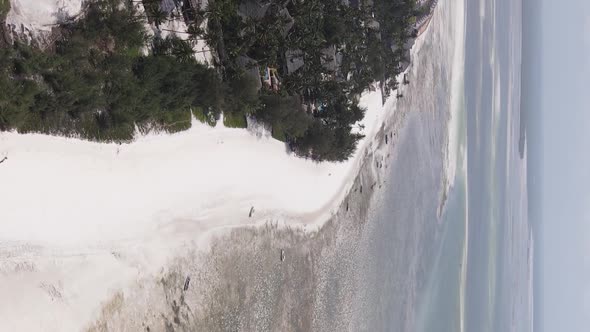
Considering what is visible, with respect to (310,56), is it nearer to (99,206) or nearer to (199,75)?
(199,75)

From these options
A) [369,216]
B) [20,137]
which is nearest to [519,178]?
[369,216]

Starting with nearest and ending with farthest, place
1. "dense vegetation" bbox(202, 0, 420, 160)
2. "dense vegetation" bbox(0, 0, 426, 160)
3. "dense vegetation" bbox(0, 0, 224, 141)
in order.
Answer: "dense vegetation" bbox(0, 0, 224, 141) → "dense vegetation" bbox(0, 0, 426, 160) → "dense vegetation" bbox(202, 0, 420, 160)

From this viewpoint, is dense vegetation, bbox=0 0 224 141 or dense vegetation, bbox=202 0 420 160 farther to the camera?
dense vegetation, bbox=202 0 420 160

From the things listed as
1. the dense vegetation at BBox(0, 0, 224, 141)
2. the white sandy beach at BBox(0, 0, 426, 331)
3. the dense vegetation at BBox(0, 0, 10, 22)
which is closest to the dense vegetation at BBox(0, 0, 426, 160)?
the dense vegetation at BBox(0, 0, 224, 141)

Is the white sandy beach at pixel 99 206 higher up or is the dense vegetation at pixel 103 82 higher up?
the dense vegetation at pixel 103 82

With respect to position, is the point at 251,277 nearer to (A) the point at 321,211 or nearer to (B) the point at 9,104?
(A) the point at 321,211

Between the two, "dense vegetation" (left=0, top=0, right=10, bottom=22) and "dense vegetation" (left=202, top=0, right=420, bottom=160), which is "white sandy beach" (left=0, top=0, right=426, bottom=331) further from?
"dense vegetation" (left=202, top=0, right=420, bottom=160)

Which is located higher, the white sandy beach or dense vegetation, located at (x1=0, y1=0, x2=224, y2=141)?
dense vegetation, located at (x1=0, y1=0, x2=224, y2=141)

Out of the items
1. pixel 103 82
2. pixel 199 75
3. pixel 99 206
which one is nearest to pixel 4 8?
pixel 103 82

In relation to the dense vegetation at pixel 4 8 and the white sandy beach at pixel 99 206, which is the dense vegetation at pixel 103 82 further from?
the dense vegetation at pixel 4 8

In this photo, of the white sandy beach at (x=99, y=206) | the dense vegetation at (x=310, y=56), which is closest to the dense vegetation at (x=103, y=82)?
the white sandy beach at (x=99, y=206)
